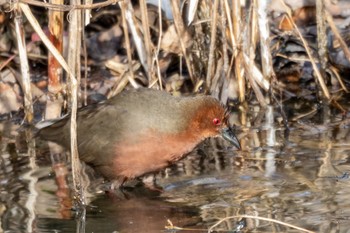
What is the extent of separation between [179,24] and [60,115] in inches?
53.0

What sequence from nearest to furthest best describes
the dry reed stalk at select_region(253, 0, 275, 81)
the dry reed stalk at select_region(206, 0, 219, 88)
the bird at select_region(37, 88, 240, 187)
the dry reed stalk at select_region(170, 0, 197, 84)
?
the bird at select_region(37, 88, 240, 187)
the dry reed stalk at select_region(206, 0, 219, 88)
the dry reed stalk at select_region(170, 0, 197, 84)
the dry reed stalk at select_region(253, 0, 275, 81)

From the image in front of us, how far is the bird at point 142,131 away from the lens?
21.0 feet

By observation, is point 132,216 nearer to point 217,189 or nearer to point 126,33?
point 217,189

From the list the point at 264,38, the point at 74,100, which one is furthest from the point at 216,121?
the point at 264,38

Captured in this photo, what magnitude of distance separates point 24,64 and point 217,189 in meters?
2.27

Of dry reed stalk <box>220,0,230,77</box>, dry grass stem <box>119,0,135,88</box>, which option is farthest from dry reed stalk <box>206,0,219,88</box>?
dry grass stem <box>119,0,135,88</box>

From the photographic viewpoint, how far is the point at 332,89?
347 inches

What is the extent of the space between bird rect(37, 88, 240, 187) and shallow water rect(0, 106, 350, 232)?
23cm

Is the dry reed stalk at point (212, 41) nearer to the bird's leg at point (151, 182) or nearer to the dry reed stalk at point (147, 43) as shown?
the dry reed stalk at point (147, 43)

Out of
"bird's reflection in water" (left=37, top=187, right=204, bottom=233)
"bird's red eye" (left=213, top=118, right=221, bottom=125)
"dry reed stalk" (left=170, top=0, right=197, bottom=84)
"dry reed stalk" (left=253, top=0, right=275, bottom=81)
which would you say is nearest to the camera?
"bird's reflection in water" (left=37, top=187, right=204, bottom=233)

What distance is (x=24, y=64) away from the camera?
25.2 feet

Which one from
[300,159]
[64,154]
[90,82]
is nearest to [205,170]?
[300,159]

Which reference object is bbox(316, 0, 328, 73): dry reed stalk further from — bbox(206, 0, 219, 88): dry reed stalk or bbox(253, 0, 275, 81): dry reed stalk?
bbox(206, 0, 219, 88): dry reed stalk

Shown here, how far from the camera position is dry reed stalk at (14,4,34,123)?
754cm
